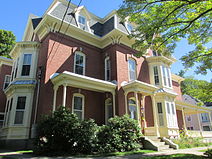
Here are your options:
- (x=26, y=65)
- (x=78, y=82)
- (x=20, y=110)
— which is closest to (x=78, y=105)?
(x=78, y=82)

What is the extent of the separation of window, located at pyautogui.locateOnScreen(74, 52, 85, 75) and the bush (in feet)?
18.2

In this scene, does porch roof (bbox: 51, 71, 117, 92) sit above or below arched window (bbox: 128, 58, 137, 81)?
below

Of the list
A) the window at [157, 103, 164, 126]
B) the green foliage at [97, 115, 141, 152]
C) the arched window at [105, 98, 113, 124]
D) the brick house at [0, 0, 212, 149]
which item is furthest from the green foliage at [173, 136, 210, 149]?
the arched window at [105, 98, 113, 124]

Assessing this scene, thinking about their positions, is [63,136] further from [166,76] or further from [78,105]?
[166,76]

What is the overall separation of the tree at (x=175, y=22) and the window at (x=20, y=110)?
9175 millimetres

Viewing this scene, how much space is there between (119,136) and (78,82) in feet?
14.8

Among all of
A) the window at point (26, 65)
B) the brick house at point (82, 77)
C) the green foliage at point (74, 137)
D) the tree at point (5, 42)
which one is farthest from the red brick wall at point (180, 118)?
the tree at point (5, 42)

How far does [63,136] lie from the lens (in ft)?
28.0

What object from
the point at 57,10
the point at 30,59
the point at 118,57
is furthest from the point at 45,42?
the point at 118,57

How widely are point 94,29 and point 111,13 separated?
2.83m

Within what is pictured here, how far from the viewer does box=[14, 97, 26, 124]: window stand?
11.8 m

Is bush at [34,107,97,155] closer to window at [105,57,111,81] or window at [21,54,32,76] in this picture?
window at [21,54,32,76]

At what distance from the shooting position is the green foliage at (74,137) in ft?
27.9

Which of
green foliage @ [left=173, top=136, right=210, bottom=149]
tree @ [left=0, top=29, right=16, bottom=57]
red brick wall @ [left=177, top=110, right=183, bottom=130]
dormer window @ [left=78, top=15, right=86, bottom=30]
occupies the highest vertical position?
tree @ [left=0, top=29, right=16, bottom=57]
